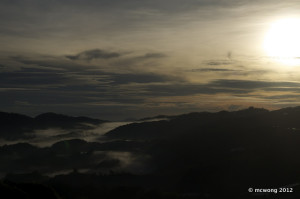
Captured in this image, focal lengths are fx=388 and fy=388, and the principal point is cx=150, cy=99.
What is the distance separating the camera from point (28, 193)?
147750 mm

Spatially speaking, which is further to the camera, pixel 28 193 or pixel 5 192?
pixel 28 193

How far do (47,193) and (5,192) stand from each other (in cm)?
1930

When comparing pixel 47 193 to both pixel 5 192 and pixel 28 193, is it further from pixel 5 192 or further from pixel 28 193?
pixel 5 192

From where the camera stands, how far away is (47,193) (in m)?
151

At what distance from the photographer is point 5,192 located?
136 meters

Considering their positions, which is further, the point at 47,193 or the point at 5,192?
the point at 47,193

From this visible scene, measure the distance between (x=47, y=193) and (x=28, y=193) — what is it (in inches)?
286

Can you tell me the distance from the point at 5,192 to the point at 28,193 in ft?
43.5

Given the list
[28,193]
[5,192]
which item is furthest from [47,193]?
[5,192]
